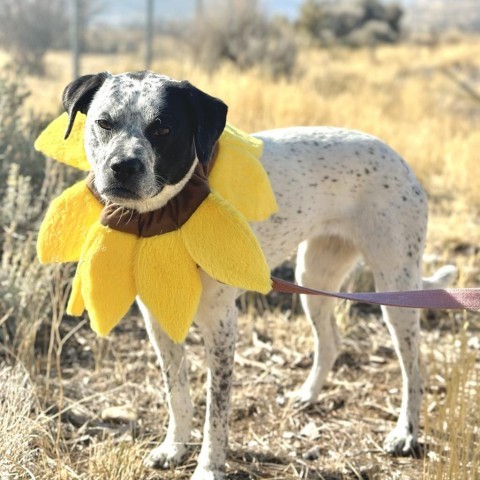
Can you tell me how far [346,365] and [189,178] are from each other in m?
2.05

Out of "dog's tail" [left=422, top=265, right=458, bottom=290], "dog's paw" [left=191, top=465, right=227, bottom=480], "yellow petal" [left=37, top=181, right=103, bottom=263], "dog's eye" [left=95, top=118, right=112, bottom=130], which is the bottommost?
"dog's paw" [left=191, top=465, right=227, bottom=480]

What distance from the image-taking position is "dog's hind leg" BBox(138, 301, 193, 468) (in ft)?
9.77

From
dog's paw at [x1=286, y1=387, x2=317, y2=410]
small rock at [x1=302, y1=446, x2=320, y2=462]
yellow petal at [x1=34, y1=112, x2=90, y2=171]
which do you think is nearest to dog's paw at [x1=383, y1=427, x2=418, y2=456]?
small rock at [x1=302, y1=446, x2=320, y2=462]

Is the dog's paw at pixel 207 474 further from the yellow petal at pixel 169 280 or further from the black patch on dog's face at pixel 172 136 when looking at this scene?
the black patch on dog's face at pixel 172 136

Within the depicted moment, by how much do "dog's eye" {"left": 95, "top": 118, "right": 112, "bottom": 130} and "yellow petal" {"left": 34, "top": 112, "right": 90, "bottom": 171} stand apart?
1.16 ft

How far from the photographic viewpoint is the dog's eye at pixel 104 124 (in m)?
2.28

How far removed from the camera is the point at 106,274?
7.94 ft

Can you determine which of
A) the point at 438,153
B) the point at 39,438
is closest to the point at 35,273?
the point at 39,438

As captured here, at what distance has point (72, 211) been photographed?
2.55 meters

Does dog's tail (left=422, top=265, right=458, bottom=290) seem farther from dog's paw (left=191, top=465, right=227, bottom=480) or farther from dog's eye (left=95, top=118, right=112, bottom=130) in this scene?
dog's eye (left=95, top=118, right=112, bottom=130)

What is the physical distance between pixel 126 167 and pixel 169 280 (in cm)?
46

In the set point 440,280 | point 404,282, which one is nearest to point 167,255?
point 404,282

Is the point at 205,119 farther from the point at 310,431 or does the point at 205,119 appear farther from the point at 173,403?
the point at 310,431

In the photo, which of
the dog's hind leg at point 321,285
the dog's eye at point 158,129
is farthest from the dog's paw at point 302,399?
the dog's eye at point 158,129
